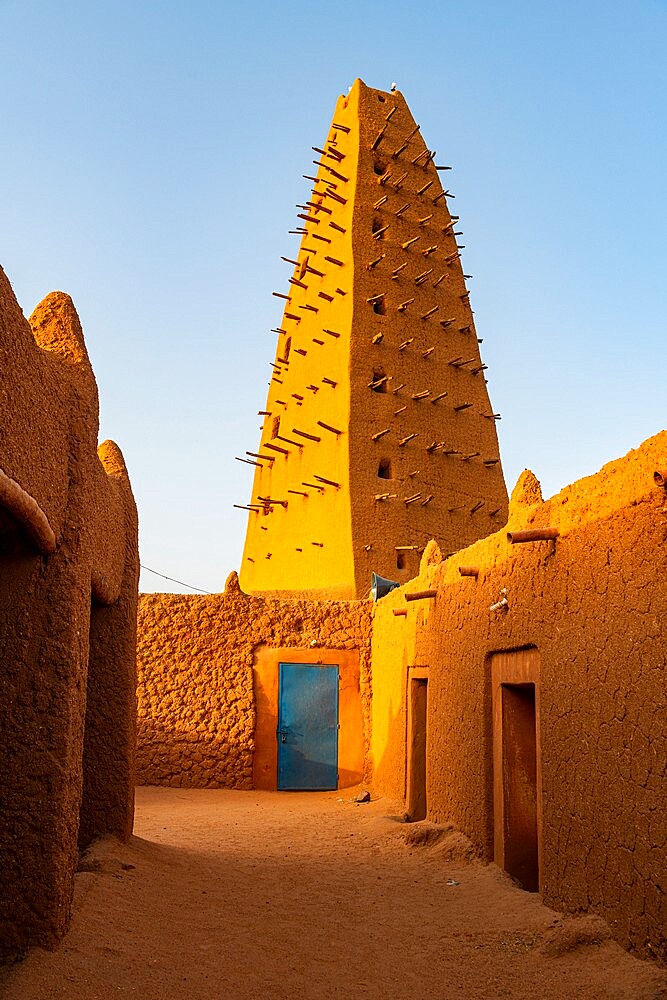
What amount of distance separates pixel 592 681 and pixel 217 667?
8.75m

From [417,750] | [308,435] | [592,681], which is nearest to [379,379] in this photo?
[308,435]

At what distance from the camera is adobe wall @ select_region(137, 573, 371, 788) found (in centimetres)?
1248

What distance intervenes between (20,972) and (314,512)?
1408cm

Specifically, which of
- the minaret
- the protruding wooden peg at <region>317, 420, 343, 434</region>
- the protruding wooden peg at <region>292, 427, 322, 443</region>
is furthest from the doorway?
the protruding wooden peg at <region>292, 427, 322, 443</region>

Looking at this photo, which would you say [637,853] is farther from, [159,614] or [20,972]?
[159,614]

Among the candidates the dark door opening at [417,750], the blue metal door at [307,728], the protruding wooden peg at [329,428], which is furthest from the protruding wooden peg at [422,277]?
the dark door opening at [417,750]

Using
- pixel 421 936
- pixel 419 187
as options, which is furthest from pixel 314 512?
pixel 421 936

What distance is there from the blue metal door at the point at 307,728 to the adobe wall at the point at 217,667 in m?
0.26

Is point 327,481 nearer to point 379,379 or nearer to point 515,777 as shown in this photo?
point 379,379

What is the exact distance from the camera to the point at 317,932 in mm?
5516

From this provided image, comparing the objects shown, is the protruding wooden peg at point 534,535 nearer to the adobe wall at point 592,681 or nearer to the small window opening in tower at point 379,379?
the adobe wall at point 592,681

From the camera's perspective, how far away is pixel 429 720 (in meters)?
8.58

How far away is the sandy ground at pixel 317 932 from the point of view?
4301 mm

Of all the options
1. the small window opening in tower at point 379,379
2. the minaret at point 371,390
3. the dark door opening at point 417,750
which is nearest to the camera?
the dark door opening at point 417,750
